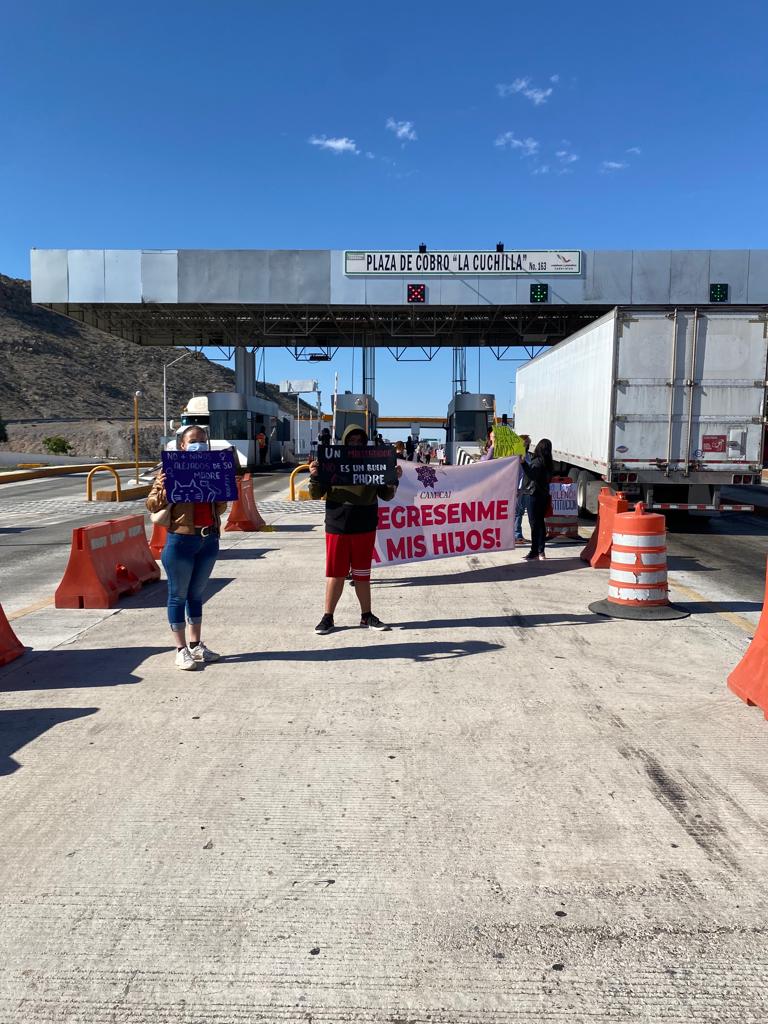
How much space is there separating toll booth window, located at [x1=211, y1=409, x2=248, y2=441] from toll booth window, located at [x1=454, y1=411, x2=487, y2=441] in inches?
429

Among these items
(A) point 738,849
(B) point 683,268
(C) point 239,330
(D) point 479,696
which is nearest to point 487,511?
(D) point 479,696

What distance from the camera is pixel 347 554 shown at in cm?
684

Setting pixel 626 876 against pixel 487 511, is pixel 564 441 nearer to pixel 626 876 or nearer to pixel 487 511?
pixel 487 511

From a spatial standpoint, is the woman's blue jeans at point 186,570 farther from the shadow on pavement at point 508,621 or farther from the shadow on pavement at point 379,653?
the shadow on pavement at point 508,621

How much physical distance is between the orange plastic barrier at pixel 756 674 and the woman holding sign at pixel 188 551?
3.85m

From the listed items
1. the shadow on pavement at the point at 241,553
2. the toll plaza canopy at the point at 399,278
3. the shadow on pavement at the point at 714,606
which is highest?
the toll plaza canopy at the point at 399,278

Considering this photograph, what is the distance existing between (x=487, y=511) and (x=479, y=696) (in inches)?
208

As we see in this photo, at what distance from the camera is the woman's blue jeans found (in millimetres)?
5699

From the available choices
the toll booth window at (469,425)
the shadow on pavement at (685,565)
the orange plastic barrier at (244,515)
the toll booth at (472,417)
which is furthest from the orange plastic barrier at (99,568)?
the toll booth window at (469,425)

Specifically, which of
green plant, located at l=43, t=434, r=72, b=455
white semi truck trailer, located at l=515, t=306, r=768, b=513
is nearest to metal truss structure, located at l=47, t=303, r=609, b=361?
green plant, located at l=43, t=434, r=72, b=455

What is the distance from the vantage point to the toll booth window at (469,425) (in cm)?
3394

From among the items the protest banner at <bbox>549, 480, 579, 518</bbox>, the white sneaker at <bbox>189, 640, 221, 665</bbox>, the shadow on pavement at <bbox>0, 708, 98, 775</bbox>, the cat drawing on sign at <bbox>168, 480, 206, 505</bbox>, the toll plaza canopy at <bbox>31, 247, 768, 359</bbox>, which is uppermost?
the toll plaza canopy at <bbox>31, 247, 768, 359</bbox>

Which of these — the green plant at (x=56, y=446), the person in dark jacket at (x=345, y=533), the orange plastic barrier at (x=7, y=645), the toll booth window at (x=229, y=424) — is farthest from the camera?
the green plant at (x=56, y=446)

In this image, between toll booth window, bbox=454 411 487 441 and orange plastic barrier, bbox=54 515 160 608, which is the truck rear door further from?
toll booth window, bbox=454 411 487 441
